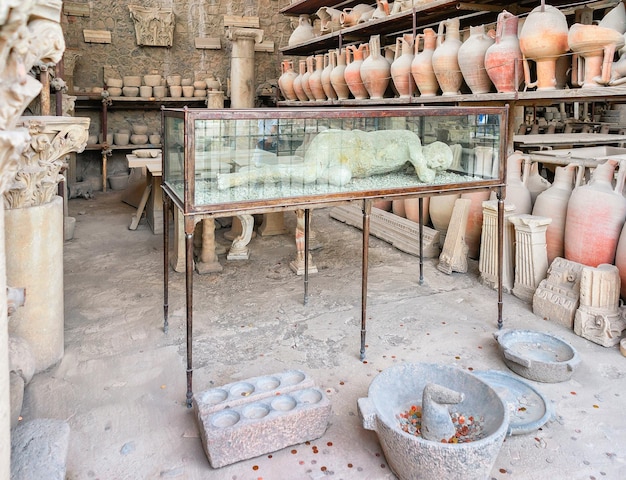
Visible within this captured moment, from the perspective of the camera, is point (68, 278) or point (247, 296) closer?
point (247, 296)

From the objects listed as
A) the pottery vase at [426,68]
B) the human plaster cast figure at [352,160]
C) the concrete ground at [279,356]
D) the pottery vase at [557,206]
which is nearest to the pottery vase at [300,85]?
the pottery vase at [426,68]

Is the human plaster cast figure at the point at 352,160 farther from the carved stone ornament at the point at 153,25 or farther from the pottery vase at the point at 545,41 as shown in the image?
the carved stone ornament at the point at 153,25

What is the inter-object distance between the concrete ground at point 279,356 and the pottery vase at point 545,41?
1.71m

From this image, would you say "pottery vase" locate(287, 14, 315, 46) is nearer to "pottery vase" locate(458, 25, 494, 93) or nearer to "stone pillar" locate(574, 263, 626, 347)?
"pottery vase" locate(458, 25, 494, 93)

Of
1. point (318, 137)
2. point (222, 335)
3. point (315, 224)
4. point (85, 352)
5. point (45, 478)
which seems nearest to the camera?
point (45, 478)

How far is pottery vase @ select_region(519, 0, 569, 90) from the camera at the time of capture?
12.4ft

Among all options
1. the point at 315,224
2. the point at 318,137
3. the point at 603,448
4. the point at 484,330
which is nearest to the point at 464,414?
the point at 603,448

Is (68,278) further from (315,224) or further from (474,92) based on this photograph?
(474,92)

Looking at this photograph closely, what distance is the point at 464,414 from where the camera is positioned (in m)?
2.32

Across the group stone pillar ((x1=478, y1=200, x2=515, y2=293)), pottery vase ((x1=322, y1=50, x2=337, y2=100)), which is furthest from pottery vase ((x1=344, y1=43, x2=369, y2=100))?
stone pillar ((x1=478, y1=200, x2=515, y2=293))

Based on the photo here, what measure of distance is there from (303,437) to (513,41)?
3419mm

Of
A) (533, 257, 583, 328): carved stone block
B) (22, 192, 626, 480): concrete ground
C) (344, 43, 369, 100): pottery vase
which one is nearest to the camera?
(22, 192, 626, 480): concrete ground

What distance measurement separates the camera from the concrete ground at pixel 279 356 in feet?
7.36

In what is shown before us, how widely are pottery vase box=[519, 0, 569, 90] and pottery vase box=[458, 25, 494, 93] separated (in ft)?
1.46
